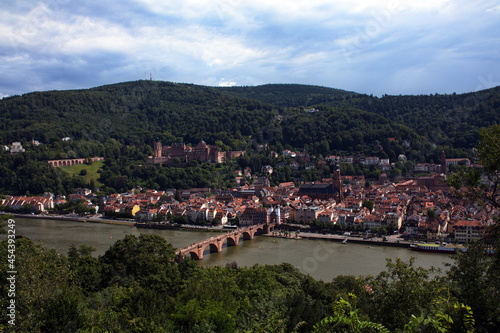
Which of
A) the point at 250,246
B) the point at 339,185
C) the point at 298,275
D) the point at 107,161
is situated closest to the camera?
the point at 298,275

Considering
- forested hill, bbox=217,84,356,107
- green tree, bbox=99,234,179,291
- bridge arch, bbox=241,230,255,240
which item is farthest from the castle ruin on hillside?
forested hill, bbox=217,84,356,107

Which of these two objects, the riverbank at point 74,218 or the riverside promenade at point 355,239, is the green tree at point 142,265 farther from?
the riverbank at point 74,218

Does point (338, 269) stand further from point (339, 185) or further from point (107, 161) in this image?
point (107, 161)

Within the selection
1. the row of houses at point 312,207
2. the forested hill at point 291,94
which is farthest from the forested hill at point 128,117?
the forested hill at point 291,94

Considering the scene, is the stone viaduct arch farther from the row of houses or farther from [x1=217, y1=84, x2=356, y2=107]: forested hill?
[x1=217, y1=84, x2=356, y2=107]: forested hill

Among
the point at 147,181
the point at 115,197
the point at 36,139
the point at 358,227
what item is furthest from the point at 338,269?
the point at 36,139

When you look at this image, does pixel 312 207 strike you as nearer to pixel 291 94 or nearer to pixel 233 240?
pixel 233 240
